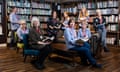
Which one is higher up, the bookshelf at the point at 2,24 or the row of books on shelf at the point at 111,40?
the bookshelf at the point at 2,24

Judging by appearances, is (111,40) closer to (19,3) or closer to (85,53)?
(85,53)

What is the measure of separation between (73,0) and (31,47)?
17.2 ft

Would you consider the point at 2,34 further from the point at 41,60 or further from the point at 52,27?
the point at 41,60

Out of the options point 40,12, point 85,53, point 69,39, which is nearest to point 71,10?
point 40,12

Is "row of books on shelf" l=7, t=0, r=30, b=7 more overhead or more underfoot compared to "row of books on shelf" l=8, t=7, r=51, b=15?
more overhead

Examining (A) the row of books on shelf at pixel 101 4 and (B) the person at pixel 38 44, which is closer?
(B) the person at pixel 38 44

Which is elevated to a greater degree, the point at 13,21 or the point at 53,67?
the point at 13,21

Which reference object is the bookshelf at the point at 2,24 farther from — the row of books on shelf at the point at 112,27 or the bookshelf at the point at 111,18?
the row of books on shelf at the point at 112,27

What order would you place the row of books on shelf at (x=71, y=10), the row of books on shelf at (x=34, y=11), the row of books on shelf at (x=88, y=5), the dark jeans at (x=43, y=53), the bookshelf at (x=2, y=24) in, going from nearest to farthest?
the dark jeans at (x=43, y=53) → the bookshelf at (x=2, y=24) → the row of books on shelf at (x=34, y=11) → the row of books on shelf at (x=88, y=5) → the row of books on shelf at (x=71, y=10)

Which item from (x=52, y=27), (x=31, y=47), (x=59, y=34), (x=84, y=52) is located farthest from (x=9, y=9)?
(x=84, y=52)

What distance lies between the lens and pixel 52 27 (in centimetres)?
818

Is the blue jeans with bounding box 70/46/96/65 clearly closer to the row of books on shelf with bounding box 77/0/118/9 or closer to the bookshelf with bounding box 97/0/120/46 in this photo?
the bookshelf with bounding box 97/0/120/46

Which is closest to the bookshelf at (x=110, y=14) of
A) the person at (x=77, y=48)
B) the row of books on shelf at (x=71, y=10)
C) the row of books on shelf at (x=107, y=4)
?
the row of books on shelf at (x=107, y=4)

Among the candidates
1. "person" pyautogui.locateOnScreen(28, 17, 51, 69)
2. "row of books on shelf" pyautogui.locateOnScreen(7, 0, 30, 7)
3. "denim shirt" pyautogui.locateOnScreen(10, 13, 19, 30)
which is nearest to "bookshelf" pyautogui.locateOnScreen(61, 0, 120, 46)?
"row of books on shelf" pyautogui.locateOnScreen(7, 0, 30, 7)
